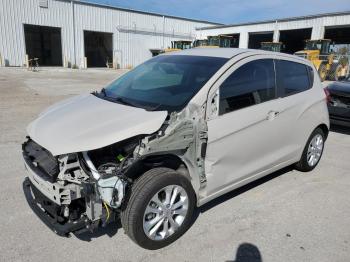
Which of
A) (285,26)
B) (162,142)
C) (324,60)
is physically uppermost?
(285,26)

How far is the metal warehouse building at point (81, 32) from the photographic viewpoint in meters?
29.4

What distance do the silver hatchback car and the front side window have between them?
1cm

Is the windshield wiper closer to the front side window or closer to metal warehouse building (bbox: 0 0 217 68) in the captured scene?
the front side window

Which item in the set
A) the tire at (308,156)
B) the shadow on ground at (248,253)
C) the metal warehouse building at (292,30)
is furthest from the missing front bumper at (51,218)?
the metal warehouse building at (292,30)

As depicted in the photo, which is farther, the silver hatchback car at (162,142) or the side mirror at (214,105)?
the side mirror at (214,105)

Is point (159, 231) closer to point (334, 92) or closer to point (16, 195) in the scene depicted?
point (16, 195)

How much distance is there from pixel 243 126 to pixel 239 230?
1078 mm

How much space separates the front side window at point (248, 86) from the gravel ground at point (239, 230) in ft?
3.97

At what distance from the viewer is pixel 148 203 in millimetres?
2697

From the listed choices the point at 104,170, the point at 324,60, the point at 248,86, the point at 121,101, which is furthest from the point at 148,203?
the point at 324,60

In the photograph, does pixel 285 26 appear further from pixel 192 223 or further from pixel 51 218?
pixel 51 218

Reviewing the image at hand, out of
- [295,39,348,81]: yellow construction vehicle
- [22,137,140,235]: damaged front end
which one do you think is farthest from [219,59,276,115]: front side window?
[295,39,348,81]: yellow construction vehicle

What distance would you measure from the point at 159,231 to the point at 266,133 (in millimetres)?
1684

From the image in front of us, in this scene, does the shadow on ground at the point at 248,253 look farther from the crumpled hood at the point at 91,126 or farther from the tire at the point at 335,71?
the tire at the point at 335,71
